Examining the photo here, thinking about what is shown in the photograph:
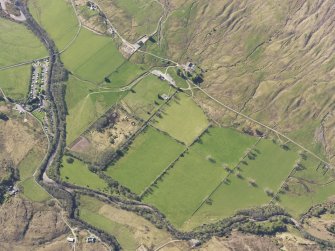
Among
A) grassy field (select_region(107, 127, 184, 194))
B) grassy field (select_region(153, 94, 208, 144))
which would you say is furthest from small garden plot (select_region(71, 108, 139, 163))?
grassy field (select_region(153, 94, 208, 144))

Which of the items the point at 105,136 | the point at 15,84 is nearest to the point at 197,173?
the point at 105,136

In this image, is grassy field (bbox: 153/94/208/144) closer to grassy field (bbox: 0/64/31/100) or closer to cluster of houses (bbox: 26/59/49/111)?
cluster of houses (bbox: 26/59/49/111)

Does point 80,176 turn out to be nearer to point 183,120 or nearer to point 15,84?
point 183,120

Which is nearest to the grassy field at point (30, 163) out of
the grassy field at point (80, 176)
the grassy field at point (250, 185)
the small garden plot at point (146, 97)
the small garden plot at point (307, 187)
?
the grassy field at point (80, 176)

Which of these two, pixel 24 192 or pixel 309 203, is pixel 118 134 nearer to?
pixel 24 192

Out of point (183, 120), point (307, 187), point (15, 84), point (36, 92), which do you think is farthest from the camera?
point (15, 84)

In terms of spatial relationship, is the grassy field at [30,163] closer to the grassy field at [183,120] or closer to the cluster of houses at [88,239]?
the cluster of houses at [88,239]
